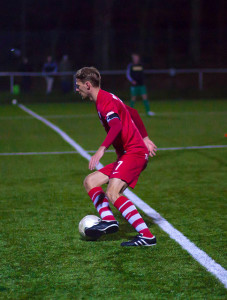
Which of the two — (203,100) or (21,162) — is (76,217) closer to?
(21,162)

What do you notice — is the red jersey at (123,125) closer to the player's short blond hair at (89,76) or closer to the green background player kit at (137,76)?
the player's short blond hair at (89,76)

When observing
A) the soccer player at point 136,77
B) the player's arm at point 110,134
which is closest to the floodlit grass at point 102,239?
the player's arm at point 110,134

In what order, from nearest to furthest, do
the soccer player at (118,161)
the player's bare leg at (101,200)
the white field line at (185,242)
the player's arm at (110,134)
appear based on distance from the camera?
the white field line at (185,242) < the player's arm at (110,134) < the soccer player at (118,161) < the player's bare leg at (101,200)

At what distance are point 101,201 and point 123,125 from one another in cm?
78

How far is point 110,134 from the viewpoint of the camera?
5.20 metres

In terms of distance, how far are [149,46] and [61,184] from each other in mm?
28596

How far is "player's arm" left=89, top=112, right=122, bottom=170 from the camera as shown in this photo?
517 centimetres

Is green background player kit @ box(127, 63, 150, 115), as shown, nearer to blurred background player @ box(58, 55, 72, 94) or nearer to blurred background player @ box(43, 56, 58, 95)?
blurred background player @ box(58, 55, 72, 94)

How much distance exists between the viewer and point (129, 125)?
5.55 meters

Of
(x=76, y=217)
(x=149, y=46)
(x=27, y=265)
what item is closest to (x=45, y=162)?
(x=76, y=217)

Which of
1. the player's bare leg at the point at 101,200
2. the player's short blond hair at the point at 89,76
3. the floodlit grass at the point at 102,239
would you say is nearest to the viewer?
the floodlit grass at the point at 102,239

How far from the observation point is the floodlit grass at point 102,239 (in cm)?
436

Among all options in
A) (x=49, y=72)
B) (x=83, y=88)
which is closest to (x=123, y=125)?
(x=83, y=88)

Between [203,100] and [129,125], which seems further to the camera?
[203,100]
